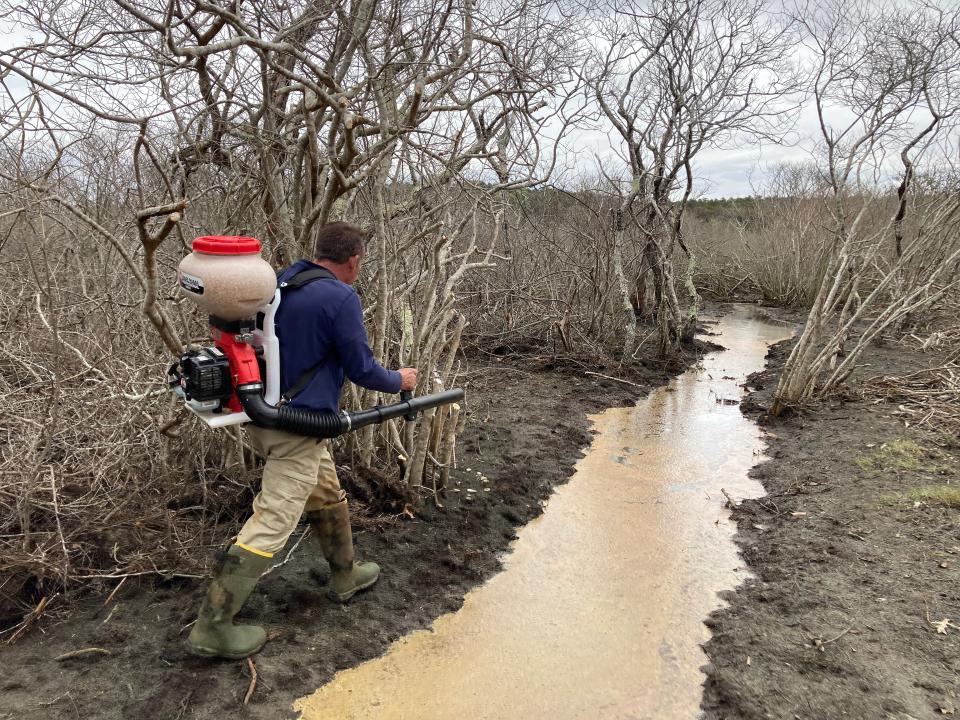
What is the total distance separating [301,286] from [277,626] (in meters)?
1.55

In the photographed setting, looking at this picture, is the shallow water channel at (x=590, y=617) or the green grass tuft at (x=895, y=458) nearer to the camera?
the shallow water channel at (x=590, y=617)

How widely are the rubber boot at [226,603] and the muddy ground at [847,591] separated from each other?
6.40 ft

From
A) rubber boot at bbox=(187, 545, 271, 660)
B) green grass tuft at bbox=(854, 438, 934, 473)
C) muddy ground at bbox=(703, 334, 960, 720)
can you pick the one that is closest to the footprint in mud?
muddy ground at bbox=(703, 334, 960, 720)

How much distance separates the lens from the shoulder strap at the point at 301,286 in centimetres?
266

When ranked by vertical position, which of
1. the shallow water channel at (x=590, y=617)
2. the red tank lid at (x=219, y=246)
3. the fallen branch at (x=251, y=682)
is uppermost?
the red tank lid at (x=219, y=246)

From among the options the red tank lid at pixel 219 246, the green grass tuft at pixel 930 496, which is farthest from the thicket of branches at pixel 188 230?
the green grass tuft at pixel 930 496

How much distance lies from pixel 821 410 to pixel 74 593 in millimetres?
6520

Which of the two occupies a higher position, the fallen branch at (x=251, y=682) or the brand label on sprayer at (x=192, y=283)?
the brand label on sprayer at (x=192, y=283)

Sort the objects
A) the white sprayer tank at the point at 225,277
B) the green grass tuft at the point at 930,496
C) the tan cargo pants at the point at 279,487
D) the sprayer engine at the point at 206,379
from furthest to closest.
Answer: the green grass tuft at the point at 930,496, the tan cargo pants at the point at 279,487, the sprayer engine at the point at 206,379, the white sprayer tank at the point at 225,277

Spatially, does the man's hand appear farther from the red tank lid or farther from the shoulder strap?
the red tank lid

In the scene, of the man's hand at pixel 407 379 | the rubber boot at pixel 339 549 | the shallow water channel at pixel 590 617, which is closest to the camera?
the shallow water channel at pixel 590 617

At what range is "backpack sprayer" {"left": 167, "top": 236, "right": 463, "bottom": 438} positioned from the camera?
2.30 meters

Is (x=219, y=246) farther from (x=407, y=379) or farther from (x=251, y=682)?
(x=251, y=682)

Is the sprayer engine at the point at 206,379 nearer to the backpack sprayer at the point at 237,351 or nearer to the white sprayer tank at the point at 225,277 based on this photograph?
the backpack sprayer at the point at 237,351
